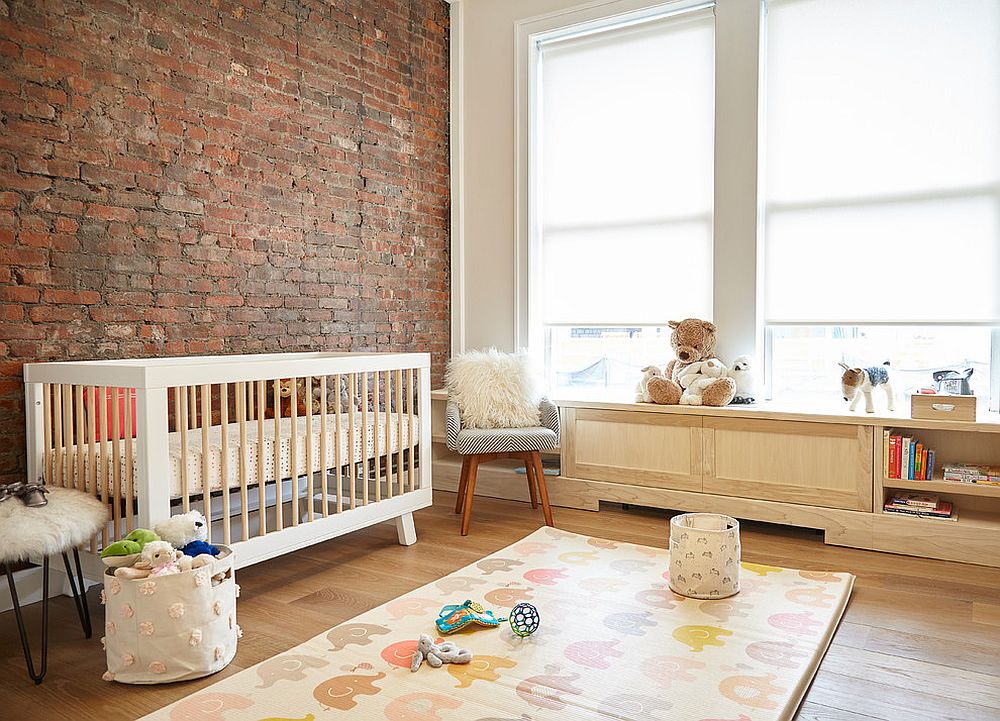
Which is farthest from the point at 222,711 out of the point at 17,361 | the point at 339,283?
the point at 339,283

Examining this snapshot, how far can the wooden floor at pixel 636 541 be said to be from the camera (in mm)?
1846

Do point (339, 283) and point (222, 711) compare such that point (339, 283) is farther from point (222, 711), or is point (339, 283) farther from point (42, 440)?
point (222, 711)

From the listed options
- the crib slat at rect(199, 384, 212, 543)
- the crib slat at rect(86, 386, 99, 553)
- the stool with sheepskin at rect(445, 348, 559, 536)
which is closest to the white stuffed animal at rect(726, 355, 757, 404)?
the stool with sheepskin at rect(445, 348, 559, 536)

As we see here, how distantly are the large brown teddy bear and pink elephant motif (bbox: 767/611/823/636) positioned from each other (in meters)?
1.31

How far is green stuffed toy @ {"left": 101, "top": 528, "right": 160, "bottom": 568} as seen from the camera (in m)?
1.97

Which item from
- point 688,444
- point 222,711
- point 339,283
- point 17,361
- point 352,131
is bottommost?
point 222,711

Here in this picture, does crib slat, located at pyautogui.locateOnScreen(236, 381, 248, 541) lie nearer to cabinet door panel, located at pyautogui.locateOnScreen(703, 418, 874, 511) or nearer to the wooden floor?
the wooden floor

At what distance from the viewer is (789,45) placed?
3.63 meters

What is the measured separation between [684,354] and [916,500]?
44.1 inches

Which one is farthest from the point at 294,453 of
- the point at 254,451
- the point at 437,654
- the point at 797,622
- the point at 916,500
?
the point at 916,500

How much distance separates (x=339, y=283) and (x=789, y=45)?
2352mm

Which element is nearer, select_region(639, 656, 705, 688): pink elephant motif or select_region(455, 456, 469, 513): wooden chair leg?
select_region(639, 656, 705, 688): pink elephant motif

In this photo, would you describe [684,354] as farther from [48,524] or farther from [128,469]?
[48,524]

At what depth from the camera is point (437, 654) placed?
6.62 feet
